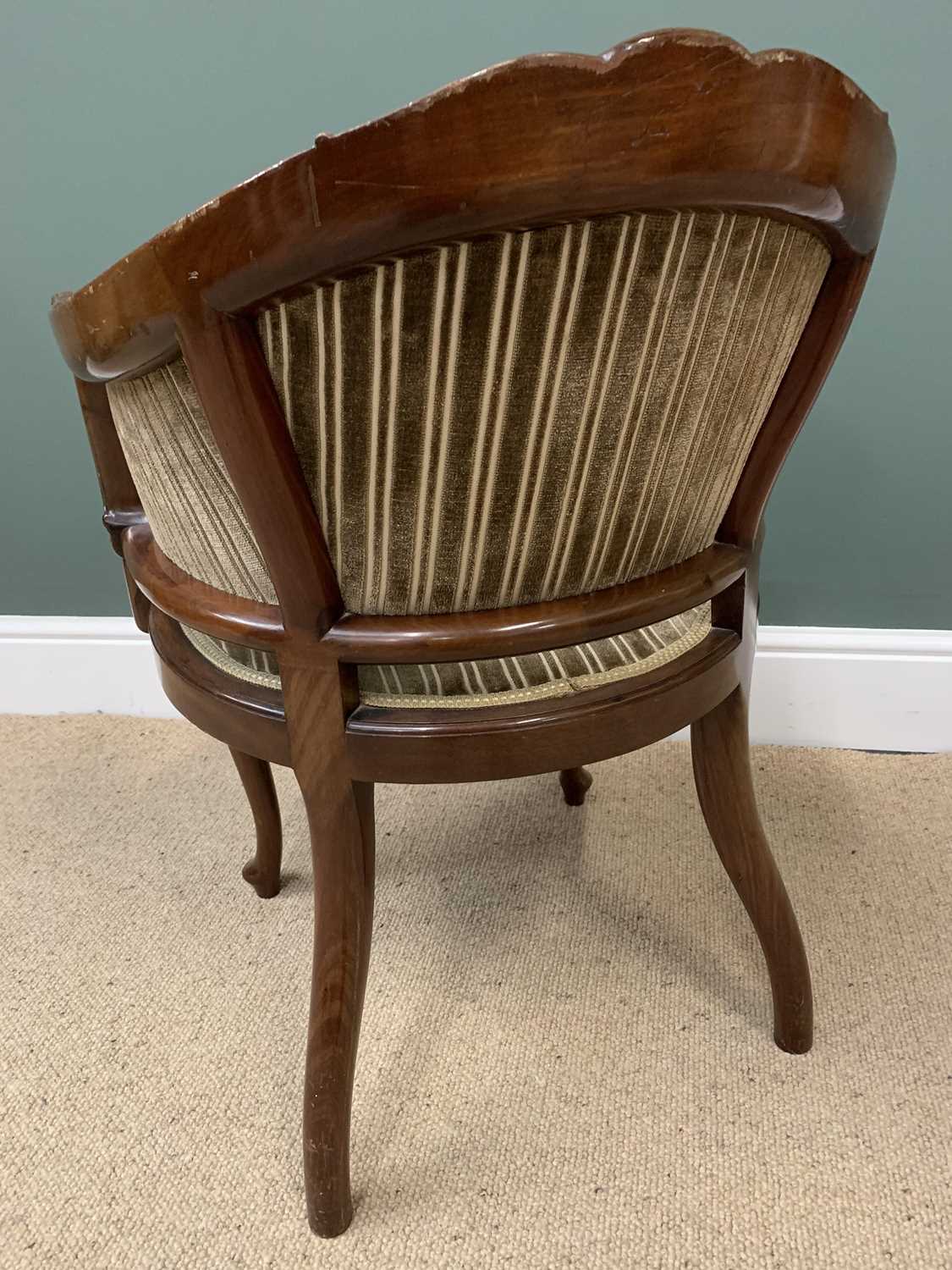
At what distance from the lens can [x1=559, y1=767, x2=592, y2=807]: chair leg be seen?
4.50 feet

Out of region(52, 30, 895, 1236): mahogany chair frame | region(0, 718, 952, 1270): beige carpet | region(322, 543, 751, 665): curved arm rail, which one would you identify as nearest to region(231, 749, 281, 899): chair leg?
region(0, 718, 952, 1270): beige carpet

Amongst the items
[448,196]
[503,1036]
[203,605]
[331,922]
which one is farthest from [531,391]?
[503,1036]

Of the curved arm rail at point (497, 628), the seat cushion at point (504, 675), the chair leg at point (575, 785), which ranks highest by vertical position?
the curved arm rail at point (497, 628)

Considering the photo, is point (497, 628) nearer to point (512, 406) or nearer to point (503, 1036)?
point (512, 406)

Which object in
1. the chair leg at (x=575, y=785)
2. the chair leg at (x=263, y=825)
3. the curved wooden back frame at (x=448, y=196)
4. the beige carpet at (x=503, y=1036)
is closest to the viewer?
the curved wooden back frame at (x=448, y=196)

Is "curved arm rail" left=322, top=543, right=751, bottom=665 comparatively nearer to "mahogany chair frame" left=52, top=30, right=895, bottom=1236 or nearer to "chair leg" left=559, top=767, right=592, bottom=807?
"mahogany chair frame" left=52, top=30, right=895, bottom=1236

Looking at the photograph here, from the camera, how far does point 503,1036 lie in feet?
3.24

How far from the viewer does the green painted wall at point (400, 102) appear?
1.23 m

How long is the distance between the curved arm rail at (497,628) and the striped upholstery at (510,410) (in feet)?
0.04

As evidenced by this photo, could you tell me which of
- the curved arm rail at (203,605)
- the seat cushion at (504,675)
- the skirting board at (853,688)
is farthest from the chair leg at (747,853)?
the skirting board at (853,688)

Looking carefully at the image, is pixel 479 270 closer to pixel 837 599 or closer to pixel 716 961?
pixel 716 961

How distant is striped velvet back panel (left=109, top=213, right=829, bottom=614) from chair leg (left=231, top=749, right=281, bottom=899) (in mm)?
481

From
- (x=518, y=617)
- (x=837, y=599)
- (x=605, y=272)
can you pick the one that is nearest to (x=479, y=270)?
(x=605, y=272)

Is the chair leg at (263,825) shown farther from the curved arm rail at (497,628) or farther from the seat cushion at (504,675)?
the curved arm rail at (497,628)
